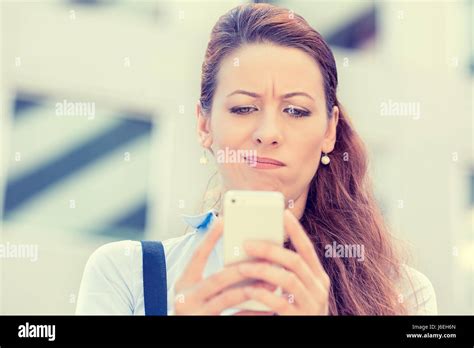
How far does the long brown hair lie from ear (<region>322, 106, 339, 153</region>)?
→ 0.02 metres

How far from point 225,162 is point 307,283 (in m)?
0.46

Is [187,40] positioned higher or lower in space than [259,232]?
higher

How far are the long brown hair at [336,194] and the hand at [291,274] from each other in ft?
0.99

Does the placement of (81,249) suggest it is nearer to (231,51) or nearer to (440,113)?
(231,51)

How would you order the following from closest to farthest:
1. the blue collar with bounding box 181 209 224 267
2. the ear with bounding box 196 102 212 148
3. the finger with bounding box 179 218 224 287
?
1. the finger with bounding box 179 218 224 287
2. the blue collar with bounding box 181 209 224 267
3. the ear with bounding box 196 102 212 148

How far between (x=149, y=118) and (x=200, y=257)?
4.75 ft

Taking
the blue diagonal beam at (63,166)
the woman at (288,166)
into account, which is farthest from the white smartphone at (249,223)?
the blue diagonal beam at (63,166)

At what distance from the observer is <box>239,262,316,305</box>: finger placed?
1260 mm

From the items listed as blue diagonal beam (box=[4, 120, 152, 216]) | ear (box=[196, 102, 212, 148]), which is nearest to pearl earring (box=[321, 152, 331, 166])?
ear (box=[196, 102, 212, 148])

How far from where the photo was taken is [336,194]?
1755 mm

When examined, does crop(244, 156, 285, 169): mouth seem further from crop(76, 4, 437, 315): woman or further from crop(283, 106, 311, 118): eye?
crop(283, 106, 311, 118): eye

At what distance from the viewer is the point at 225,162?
65.0 inches

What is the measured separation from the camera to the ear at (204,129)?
1.70 m
